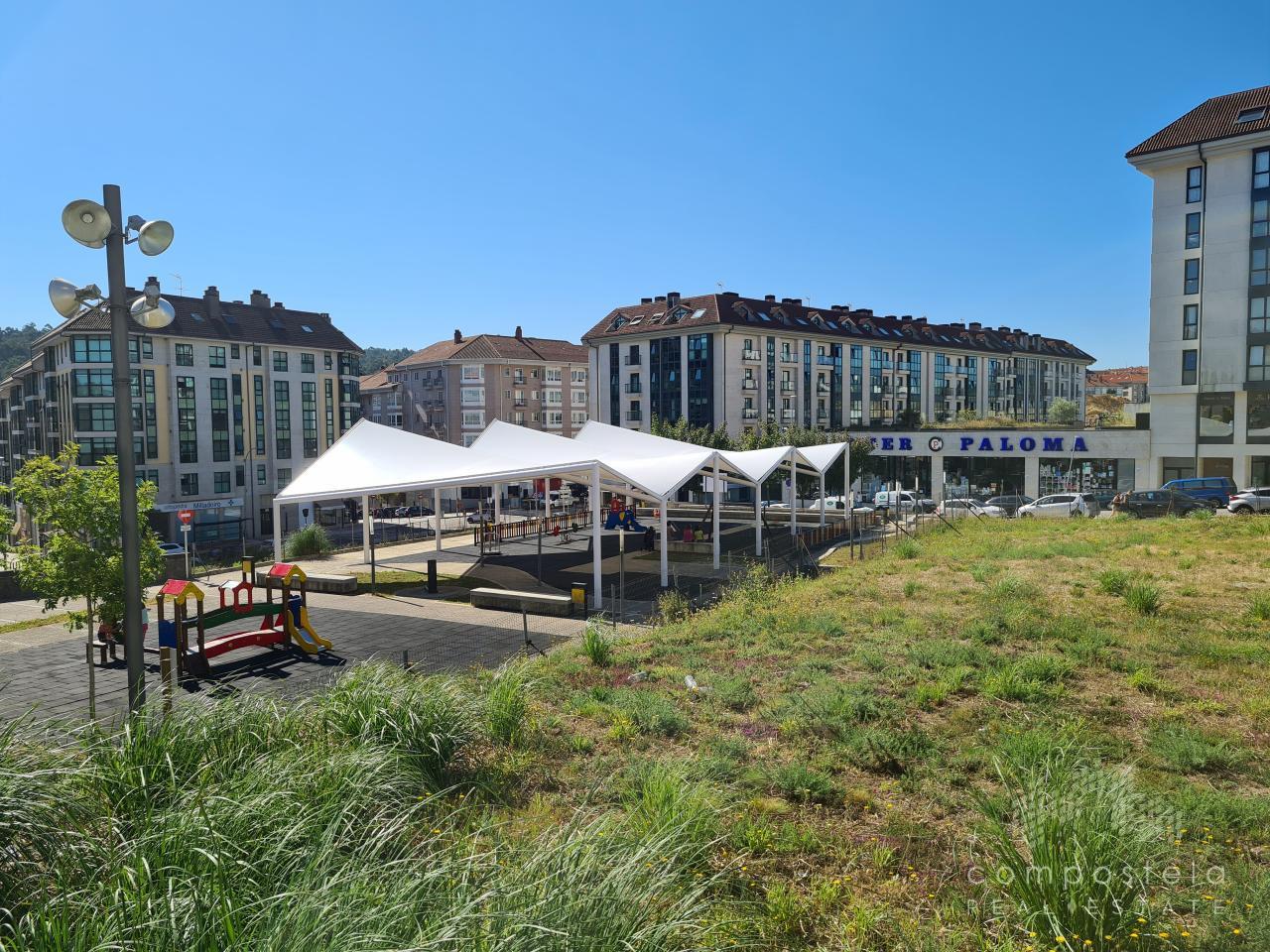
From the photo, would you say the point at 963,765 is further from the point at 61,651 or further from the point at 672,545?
the point at 672,545

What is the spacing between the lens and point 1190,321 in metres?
41.0

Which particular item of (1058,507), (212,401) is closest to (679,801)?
(1058,507)

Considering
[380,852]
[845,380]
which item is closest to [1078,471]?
[845,380]

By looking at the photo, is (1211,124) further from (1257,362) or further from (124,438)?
(124,438)

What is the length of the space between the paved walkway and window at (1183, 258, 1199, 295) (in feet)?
132

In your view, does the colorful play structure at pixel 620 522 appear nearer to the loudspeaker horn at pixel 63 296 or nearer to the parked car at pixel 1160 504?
the parked car at pixel 1160 504

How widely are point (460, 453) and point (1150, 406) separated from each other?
37.0 metres

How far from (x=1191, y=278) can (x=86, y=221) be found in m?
48.3

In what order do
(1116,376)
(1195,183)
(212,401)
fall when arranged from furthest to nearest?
(1116,376)
(212,401)
(1195,183)

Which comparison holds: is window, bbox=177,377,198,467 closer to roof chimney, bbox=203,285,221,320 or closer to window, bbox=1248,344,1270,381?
roof chimney, bbox=203,285,221,320

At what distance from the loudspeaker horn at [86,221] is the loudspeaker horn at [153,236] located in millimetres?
266

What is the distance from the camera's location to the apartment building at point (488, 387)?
240ft

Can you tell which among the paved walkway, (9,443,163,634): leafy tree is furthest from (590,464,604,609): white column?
(9,443,163,634): leafy tree

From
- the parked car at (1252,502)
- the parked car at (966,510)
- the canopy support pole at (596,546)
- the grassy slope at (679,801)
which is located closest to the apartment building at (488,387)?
the parked car at (966,510)
